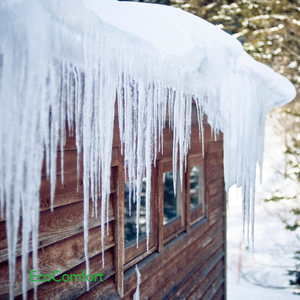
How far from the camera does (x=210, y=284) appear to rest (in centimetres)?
352

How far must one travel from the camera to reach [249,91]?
6.77ft

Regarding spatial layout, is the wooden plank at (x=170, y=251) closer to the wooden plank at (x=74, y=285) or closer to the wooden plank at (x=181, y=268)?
the wooden plank at (x=181, y=268)

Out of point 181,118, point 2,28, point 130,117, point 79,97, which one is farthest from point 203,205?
point 2,28

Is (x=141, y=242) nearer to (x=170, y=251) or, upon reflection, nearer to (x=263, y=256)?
(x=170, y=251)

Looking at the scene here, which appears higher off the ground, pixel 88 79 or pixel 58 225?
pixel 88 79

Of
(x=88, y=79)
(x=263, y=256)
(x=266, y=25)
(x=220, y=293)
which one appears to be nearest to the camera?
(x=88, y=79)

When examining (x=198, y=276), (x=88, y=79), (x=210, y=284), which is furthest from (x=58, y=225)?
(x=210, y=284)

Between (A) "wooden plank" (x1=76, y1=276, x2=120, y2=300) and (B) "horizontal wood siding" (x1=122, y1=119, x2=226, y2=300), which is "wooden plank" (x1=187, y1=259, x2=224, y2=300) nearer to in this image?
(B) "horizontal wood siding" (x1=122, y1=119, x2=226, y2=300)

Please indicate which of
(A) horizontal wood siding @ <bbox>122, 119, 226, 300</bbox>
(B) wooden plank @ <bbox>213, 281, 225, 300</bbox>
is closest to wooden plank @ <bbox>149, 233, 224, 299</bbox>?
(A) horizontal wood siding @ <bbox>122, 119, 226, 300</bbox>

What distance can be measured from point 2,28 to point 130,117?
2.43 feet

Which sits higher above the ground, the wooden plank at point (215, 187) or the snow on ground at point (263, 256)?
the wooden plank at point (215, 187)

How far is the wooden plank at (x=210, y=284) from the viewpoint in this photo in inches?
121

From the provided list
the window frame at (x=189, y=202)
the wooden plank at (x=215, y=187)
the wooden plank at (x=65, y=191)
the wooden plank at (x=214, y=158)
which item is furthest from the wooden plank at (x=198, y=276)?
the wooden plank at (x=65, y=191)

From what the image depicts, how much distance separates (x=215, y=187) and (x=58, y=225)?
282 centimetres
